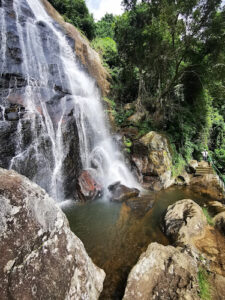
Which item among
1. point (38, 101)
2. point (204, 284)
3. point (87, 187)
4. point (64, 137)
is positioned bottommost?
point (204, 284)

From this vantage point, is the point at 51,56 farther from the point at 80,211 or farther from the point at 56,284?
the point at 56,284

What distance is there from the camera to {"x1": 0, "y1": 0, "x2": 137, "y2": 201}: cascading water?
591cm

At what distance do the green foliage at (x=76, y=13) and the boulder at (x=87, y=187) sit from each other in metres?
15.2

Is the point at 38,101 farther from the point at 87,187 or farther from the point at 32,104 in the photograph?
the point at 87,187

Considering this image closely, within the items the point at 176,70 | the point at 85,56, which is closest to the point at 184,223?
the point at 176,70

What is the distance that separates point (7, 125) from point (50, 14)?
38.1ft

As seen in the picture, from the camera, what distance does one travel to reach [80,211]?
5.35m

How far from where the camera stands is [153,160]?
793cm

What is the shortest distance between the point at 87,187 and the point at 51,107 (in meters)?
4.23

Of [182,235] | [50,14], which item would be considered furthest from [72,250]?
[50,14]

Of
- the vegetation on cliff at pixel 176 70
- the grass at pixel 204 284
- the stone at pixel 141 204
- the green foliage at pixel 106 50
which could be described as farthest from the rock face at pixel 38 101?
the green foliage at pixel 106 50

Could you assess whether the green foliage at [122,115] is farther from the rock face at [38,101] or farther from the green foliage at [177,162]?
the green foliage at [177,162]

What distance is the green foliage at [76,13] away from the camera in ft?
43.7

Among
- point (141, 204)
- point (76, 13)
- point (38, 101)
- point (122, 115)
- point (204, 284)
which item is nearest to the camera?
point (204, 284)
